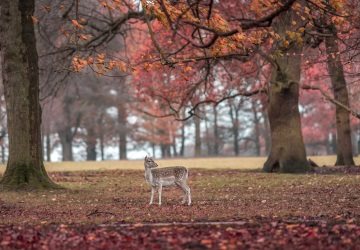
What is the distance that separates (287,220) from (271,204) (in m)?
3.18

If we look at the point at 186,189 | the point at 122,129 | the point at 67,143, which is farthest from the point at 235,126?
the point at 186,189

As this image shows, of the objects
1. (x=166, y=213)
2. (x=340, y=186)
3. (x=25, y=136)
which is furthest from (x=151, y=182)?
(x=340, y=186)

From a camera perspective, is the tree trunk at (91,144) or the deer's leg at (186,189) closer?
the deer's leg at (186,189)

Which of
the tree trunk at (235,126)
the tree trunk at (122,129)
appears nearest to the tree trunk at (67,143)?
the tree trunk at (122,129)

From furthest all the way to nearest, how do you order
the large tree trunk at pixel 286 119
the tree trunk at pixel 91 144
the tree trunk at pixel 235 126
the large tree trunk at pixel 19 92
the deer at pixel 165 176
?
the tree trunk at pixel 235 126 < the tree trunk at pixel 91 144 < the large tree trunk at pixel 286 119 < the large tree trunk at pixel 19 92 < the deer at pixel 165 176

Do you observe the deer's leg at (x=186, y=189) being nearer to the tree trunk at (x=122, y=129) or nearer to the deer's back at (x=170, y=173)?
the deer's back at (x=170, y=173)

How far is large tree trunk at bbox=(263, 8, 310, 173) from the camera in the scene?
2634 centimetres

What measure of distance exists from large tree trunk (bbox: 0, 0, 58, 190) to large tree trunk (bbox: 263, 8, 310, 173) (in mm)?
11592

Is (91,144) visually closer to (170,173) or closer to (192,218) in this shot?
(170,173)

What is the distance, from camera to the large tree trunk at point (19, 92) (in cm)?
1800

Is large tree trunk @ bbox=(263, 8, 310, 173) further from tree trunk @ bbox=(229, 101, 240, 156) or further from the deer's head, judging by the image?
tree trunk @ bbox=(229, 101, 240, 156)

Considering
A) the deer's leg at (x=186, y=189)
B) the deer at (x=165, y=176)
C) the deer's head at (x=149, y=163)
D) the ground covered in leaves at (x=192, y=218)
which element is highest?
the deer's head at (x=149, y=163)

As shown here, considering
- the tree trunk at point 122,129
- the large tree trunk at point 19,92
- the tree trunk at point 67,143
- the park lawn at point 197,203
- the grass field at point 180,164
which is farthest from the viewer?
the tree trunk at point 122,129

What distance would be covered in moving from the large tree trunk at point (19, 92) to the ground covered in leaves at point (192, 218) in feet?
3.61
